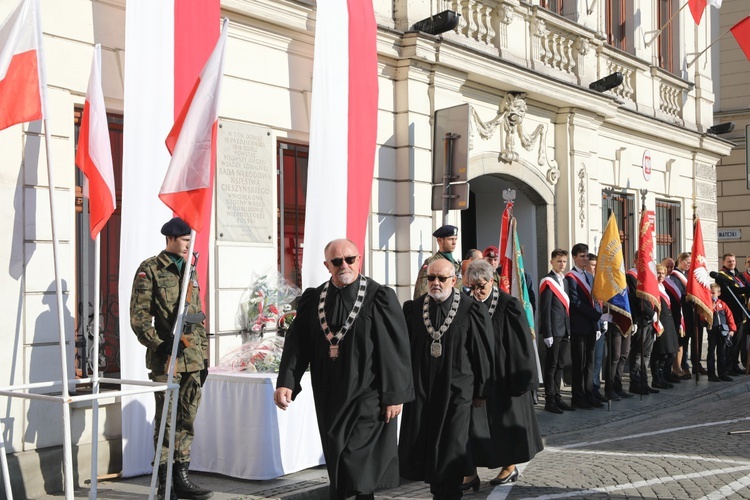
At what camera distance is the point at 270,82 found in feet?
34.5

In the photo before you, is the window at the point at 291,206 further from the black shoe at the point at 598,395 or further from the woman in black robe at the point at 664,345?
the woman in black robe at the point at 664,345

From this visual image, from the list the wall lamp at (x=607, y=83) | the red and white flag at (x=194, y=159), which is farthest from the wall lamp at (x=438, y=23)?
the red and white flag at (x=194, y=159)

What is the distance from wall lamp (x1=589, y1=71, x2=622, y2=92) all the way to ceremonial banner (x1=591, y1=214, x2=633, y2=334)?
4460 mm

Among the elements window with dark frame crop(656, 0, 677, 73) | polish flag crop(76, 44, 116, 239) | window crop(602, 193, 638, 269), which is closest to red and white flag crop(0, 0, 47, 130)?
polish flag crop(76, 44, 116, 239)

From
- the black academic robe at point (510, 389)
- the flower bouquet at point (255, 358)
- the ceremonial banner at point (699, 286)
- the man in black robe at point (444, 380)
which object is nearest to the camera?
the man in black robe at point (444, 380)

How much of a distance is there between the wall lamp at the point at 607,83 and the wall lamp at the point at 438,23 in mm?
4587

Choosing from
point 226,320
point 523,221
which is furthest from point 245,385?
point 523,221

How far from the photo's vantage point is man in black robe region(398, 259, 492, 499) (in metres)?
6.78

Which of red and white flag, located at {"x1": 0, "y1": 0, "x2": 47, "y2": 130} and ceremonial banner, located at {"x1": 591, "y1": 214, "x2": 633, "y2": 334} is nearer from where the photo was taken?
red and white flag, located at {"x1": 0, "y1": 0, "x2": 47, "y2": 130}

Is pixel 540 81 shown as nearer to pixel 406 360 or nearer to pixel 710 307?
pixel 710 307

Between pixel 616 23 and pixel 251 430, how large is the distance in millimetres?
13050

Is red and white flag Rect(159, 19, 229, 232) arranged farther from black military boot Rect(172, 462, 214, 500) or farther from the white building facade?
the white building facade

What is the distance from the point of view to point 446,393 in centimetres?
688

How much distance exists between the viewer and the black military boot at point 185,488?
7.14 m
